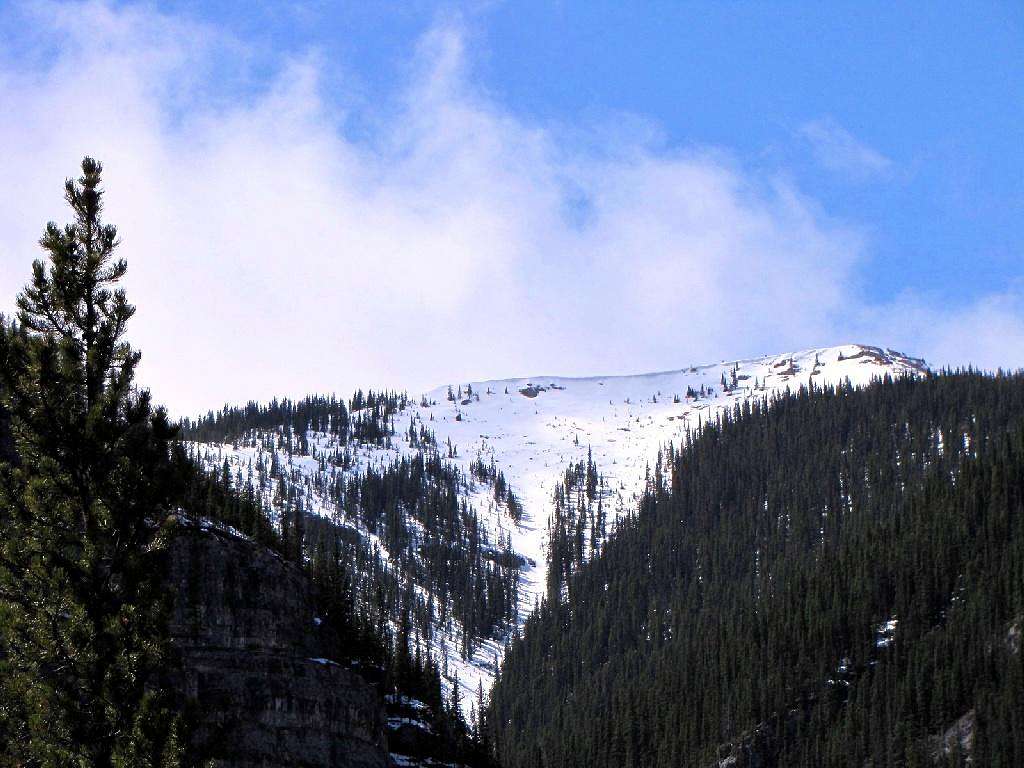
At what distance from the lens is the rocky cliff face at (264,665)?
69688 millimetres

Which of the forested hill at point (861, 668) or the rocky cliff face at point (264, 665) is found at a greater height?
the rocky cliff face at point (264, 665)

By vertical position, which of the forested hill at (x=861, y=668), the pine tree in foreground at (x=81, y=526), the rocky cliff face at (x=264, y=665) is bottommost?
the forested hill at (x=861, y=668)

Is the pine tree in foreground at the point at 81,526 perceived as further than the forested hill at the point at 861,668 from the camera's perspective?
No

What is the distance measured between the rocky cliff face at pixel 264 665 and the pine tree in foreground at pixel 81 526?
1395 inches

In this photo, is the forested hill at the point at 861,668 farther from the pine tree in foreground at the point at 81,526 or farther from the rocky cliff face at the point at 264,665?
the pine tree in foreground at the point at 81,526

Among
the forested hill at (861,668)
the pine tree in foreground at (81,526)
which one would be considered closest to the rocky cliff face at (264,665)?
the pine tree in foreground at (81,526)

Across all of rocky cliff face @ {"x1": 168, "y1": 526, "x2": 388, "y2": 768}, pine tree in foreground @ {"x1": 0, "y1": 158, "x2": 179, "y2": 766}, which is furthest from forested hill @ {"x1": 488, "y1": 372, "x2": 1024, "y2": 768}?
pine tree in foreground @ {"x1": 0, "y1": 158, "x2": 179, "y2": 766}

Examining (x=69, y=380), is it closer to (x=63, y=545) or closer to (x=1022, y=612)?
(x=63, y=545)

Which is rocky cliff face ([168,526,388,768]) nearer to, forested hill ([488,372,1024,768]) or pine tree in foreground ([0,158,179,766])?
pine tree in foreground ([0,158,179,766])

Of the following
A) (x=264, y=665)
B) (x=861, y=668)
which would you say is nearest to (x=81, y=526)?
(x=264, y=665)

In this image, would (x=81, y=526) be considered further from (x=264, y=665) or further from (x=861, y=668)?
(x=861, y=668)

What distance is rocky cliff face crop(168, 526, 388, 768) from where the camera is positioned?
229 feet

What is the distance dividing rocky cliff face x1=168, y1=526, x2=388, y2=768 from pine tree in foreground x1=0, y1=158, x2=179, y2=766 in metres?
35.4

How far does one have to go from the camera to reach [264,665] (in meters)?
73.4
